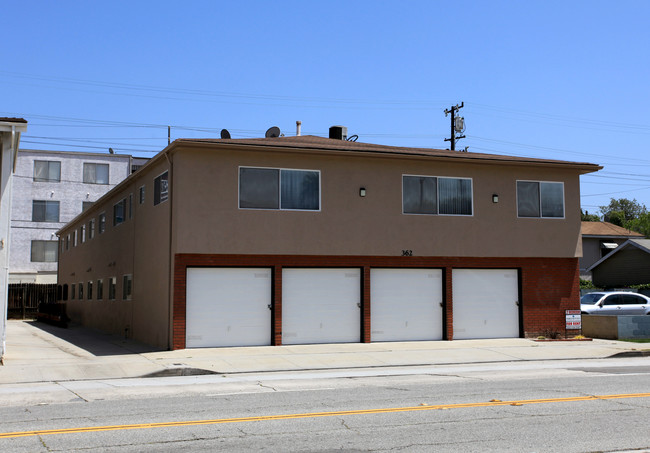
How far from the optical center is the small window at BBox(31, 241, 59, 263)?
5375 centimetres

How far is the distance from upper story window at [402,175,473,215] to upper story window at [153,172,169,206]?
7688mm

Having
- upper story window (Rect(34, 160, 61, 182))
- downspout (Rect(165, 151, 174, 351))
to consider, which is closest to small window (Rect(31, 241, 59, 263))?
upper story window (Rect(34, 160, 61, 182))

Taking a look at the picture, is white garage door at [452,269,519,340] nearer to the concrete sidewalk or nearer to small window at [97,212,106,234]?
the concrete sidewalk

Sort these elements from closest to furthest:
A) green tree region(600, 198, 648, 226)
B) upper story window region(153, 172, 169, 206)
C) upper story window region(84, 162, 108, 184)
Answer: upper story window region(153, 172, 169, 206) → upper story window region(84, 162, 108, 184) → green tree region(600, 198, 648, 226)

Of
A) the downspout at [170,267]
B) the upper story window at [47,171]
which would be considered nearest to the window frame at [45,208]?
the upper story window at [47,171]

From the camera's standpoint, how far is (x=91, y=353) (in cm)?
2023

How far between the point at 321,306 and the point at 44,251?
38.6 metres

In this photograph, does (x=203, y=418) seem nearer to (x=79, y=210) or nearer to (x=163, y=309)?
(x=163, y=309)

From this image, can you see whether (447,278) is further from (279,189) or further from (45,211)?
(45,211)

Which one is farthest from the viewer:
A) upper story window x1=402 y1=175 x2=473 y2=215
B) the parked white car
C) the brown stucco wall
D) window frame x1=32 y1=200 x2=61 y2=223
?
window frame x1=32 y1=200 x2=61 y2=223

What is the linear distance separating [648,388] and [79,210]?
163 ft

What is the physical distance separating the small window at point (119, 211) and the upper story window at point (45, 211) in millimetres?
26741

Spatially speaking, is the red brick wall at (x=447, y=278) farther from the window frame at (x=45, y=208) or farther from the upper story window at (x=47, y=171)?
the upper story window at (x=47, y=171)

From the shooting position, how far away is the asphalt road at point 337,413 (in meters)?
8.10
